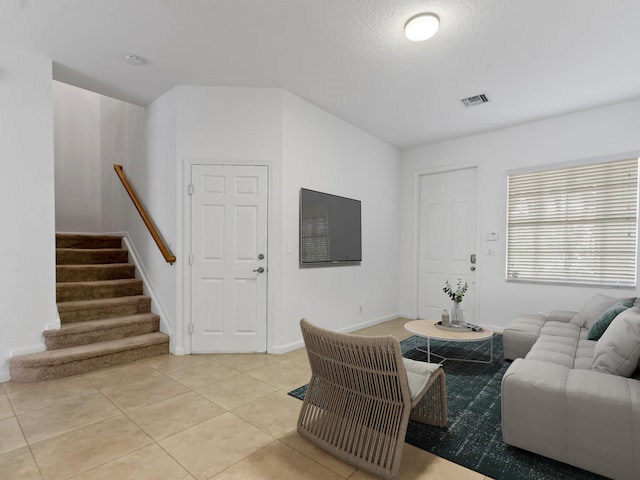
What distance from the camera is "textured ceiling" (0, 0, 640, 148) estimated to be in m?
2.39

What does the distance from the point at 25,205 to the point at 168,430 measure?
2381mm

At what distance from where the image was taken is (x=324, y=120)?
165 inches

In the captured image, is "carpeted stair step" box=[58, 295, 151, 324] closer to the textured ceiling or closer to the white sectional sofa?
the textured ceiling

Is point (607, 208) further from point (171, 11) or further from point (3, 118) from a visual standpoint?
point (3, 118)

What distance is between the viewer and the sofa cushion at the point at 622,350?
6.33ft

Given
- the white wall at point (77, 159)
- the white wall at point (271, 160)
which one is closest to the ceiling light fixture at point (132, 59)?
the white wall at point (271, 160)

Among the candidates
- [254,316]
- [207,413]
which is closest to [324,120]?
[254,316]

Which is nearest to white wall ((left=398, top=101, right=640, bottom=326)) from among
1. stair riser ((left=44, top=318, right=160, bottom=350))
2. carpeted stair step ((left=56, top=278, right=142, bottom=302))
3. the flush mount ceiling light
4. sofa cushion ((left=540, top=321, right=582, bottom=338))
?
sofa cushion ((left=540, top=321, right=582, bottom=338))

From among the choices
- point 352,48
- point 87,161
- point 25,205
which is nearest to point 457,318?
point 352,48

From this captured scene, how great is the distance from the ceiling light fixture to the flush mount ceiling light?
2300 millimetres

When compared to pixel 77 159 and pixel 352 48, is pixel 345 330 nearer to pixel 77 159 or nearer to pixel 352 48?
pixel 352 48

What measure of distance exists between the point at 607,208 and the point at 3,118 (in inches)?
241

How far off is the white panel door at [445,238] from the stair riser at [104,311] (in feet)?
12.9

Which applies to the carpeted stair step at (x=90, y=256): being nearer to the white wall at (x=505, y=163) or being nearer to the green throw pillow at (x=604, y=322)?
the white wall at (x=505, y=163)
